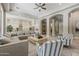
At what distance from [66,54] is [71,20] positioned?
73cm

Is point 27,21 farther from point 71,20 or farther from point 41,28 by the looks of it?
point 71,20

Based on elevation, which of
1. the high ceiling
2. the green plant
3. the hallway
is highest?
the high ceiling

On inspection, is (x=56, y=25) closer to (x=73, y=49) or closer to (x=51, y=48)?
(x=51, y=48)

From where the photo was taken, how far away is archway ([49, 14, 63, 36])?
8.73 ft

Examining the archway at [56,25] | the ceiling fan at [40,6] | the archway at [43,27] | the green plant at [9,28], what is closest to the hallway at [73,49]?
the archway at [56,25]

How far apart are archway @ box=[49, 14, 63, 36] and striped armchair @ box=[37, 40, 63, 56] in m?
0.20

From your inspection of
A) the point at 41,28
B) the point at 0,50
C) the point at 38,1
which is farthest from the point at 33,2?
the point at 0,50

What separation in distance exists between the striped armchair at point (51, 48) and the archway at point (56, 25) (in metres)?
0.20

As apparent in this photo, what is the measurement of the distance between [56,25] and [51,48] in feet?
1.65

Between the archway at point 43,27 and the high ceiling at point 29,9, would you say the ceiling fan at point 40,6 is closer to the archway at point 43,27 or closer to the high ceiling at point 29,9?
the high ceiling at point 29,9

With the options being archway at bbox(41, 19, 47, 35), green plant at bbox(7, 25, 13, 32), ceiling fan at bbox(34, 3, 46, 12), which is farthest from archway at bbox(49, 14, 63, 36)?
green plant at bbox(7, 25, 13, 32)

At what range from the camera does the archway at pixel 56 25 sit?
2660mm

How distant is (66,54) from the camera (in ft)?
8.80

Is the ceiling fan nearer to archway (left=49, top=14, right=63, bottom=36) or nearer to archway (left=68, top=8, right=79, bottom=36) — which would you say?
archway (left=49, top=14, right=63, bottom=36)
